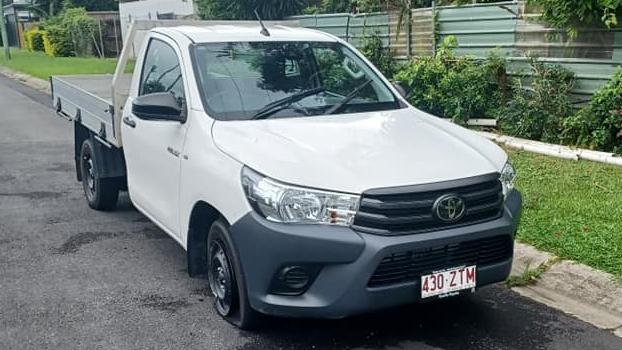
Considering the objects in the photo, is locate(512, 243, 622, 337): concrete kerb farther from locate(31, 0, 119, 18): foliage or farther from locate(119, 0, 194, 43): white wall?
locate(31, 0, 119, 18): foliage

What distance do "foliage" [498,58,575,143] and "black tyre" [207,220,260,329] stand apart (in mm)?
5795

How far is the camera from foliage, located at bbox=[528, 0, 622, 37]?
25.7 ft

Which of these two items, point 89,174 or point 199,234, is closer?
point 199,234

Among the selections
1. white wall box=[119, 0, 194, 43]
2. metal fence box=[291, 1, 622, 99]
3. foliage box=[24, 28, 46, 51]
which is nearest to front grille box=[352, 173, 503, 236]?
metal fence box=[291, 1, 622, 99]

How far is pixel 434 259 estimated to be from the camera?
3.61m

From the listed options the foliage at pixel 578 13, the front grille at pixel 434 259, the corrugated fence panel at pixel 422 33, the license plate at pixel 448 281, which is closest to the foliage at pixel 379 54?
the corrugated fence panel at pixel 422 33

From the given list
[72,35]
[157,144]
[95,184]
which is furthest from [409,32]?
[72,35]

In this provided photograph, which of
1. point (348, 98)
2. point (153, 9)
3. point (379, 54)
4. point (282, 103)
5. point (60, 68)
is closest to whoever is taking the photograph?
point (282, 103)

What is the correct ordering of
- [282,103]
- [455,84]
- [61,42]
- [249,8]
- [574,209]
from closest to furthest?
[282,103], [574,209], [455,84], [249,8], [61,42]

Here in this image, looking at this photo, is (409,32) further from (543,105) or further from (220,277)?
(220,277)

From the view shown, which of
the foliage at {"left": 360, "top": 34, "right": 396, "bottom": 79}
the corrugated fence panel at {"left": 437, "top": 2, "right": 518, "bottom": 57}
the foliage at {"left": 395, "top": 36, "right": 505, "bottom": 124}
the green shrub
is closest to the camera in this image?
the foliage at {"left": 395, "top": 36, "right": 505, "bottom": 124}

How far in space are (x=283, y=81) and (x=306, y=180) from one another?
148 centimetres

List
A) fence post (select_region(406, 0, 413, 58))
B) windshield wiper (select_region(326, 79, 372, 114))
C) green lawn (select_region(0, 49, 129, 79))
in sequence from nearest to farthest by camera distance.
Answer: windshield wiper (select_region(326, 79, 372, 114))
fence post (select_region(406, 0, 413, 58))
green lawn (select_region(0, 49, 129, 79))

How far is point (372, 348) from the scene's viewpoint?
3.89m
